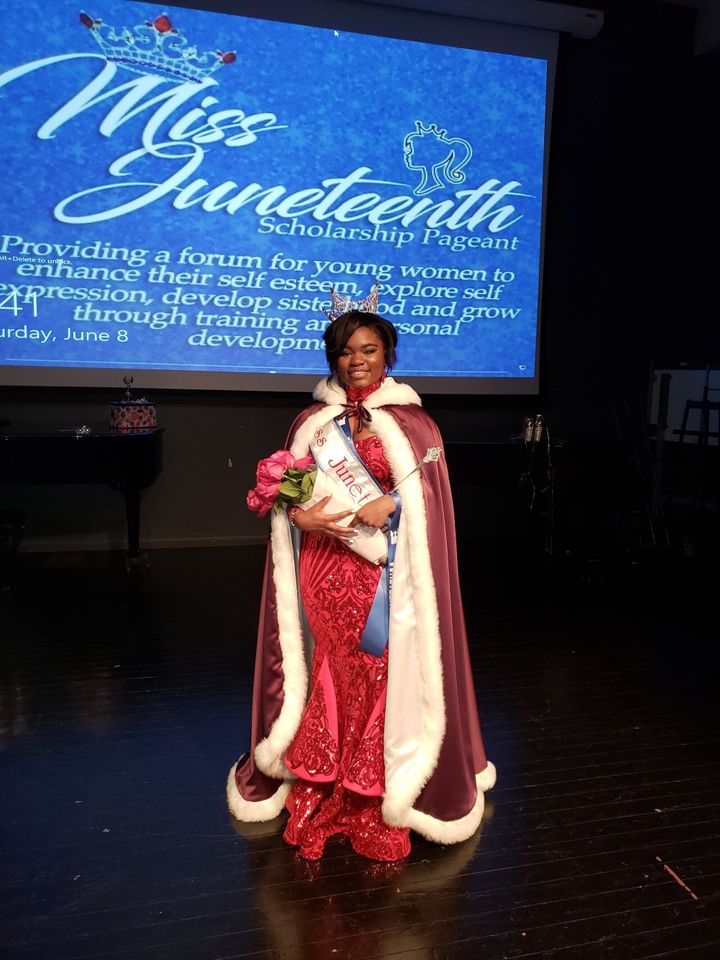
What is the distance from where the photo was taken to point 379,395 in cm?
202

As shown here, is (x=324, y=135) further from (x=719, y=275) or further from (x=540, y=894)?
(x=540, y=894)

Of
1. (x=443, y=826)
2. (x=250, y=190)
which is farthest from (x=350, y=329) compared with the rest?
(x=250, y=190)

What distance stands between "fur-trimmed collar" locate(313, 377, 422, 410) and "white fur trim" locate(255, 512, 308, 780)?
347 millimetres

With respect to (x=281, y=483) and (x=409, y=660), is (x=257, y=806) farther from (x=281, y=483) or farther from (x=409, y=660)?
(x=281, y=483)

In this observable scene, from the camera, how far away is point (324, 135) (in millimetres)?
5000

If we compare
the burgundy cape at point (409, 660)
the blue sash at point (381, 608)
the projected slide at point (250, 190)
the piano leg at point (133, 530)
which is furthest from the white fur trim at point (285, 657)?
the projected slide at point (250, 190)

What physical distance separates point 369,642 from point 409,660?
0.37 ft

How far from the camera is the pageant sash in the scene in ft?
6.45

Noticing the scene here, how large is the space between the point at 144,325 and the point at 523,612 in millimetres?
2918

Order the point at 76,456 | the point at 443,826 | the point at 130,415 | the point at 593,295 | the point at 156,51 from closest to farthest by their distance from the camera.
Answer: the point at 443,826
the point at 76,456
the point at 130,415
the point at 156,51
the point at 593,295

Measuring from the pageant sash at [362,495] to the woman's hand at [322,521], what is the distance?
3 cm

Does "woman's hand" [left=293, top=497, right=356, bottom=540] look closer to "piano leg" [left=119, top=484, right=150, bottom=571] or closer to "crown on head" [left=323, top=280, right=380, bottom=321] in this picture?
"crown on head" [left=323, top=280, right=380, bottom=321]

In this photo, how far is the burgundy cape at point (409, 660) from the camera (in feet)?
6.47

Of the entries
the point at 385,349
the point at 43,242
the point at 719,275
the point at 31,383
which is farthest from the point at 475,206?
the point at 385,349
